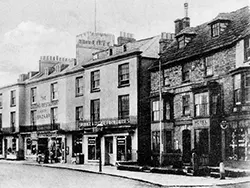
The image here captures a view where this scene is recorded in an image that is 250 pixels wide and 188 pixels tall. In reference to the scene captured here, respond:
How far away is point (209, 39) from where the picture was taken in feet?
82.7

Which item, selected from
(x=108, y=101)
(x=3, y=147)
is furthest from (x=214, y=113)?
(x=3, y=147)

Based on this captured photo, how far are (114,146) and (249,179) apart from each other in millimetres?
14114

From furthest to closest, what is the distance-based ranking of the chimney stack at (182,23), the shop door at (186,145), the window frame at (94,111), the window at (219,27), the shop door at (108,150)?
the window frame at (94,111)
the shop door at (108,150)
the chimney stack at (182,23)
the shop door at (186,145)
the window at (219,27)

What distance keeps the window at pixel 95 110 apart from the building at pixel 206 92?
5163 millimetres

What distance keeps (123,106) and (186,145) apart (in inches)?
236

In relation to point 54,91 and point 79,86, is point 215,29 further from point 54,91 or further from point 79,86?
point 54,91

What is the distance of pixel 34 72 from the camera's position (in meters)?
43.2

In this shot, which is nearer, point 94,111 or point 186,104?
point 186,104

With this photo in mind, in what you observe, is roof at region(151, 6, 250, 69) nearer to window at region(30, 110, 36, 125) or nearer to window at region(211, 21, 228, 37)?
window at region(211, 21, 228, 37)

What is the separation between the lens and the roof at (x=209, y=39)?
22.6 metres

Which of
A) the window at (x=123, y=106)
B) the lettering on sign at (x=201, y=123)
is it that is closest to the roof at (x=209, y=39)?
the window at (x=123, y=106)

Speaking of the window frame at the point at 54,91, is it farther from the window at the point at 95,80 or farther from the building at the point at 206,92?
the building at the point at 206,92

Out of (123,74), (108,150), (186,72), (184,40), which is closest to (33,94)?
(108,150)

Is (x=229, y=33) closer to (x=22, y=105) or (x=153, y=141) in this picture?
(x=153, y=141)
